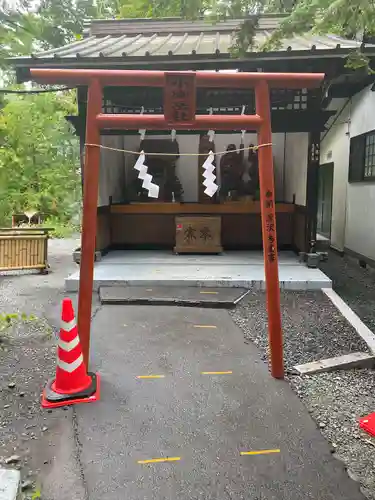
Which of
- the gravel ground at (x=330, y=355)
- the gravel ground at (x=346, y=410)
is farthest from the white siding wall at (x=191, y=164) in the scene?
the gravel ground at (x=346, y=410)

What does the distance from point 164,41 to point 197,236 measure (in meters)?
4.10

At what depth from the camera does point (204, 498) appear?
94.7 inches

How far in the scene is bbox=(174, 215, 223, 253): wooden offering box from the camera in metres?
9.02

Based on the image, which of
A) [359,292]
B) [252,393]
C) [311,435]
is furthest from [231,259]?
[311,435]

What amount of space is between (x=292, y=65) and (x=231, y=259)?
3882 millimetres

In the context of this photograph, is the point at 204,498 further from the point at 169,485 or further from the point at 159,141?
the point at 159,141

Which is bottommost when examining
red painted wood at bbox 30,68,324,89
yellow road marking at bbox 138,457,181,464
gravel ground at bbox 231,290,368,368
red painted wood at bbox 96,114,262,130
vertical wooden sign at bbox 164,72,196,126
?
yellow road marking at bbox 138,457,181,464

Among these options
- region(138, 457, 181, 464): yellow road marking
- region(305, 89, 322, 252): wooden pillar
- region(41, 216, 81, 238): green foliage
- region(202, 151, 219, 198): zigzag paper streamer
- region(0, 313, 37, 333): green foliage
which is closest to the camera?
region(138, 457, 181, 464): yellow road marking

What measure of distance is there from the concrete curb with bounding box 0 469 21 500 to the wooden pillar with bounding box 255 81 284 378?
244cm

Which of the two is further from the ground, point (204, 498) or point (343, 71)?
point (343, 71)

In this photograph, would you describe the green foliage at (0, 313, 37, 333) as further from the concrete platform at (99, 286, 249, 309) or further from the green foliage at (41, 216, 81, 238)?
the green foliage at (41, 216, 81, 238)

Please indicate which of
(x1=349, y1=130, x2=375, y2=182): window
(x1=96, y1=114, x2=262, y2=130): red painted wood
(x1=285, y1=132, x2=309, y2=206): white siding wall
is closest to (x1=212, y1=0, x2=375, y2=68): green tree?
(x1=96, y1=114, x2=262, y2=130): red painted wood

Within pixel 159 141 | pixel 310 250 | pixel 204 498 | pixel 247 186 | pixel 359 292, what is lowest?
pixel 204 498

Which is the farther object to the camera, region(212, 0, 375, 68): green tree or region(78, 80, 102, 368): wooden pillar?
region(78, 80, 102, 368): wooden pillar
